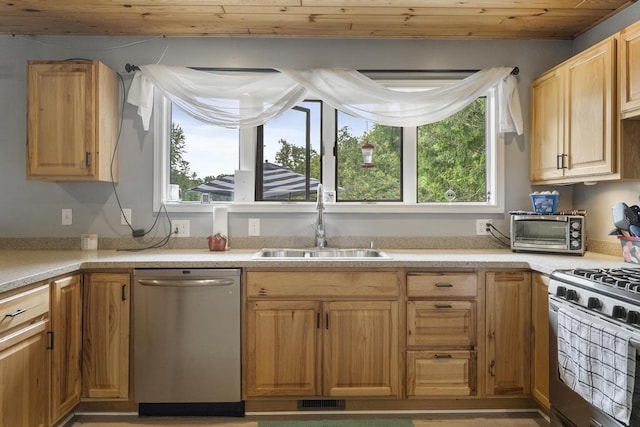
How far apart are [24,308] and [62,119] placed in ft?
4.26

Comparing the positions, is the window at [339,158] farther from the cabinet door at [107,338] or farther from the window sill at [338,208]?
the cabinet door at [107,338]

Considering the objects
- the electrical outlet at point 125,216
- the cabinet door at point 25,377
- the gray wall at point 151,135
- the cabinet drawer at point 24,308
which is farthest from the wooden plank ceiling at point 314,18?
the cabinet door at point 25,377

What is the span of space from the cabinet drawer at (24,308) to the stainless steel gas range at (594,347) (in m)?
2.42

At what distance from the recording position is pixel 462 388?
2383 mm

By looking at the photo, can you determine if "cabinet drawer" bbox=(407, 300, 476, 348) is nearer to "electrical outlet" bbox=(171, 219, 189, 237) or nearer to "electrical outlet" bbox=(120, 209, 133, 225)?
"electrical outlet" bbox=(171, 219, 189, 237)

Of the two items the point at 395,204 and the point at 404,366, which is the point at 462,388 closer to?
the point at 404,366

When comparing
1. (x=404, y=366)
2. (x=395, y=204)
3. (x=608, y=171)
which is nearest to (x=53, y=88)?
(x=395, y=204)

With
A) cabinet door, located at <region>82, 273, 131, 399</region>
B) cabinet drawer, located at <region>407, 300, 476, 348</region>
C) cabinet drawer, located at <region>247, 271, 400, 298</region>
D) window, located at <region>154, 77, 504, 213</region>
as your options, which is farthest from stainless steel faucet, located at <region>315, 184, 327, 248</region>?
cabinet door, located at <region>82, 273, 131, 399</region>

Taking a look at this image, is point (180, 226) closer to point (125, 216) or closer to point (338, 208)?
point (125, 216)

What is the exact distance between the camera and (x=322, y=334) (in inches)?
92.5

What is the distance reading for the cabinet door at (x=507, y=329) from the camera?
237 cm

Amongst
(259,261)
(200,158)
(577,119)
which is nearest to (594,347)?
(577,119)

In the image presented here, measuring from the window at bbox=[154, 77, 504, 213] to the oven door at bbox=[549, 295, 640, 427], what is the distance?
1167 mm

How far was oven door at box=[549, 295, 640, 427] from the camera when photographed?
5.68 feet
